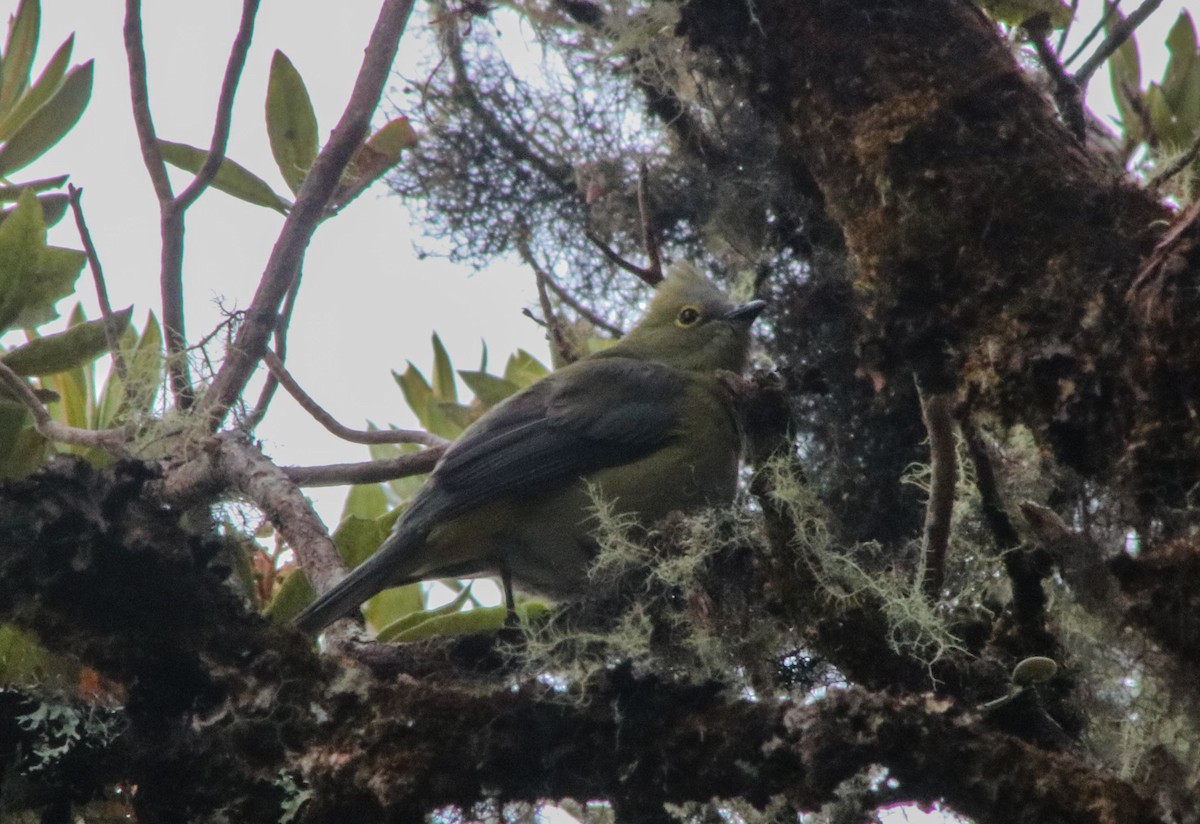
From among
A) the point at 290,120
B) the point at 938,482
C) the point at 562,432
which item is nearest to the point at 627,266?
the point at 562,432

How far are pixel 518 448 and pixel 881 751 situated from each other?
7.86 feet

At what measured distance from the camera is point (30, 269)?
3.35 metres

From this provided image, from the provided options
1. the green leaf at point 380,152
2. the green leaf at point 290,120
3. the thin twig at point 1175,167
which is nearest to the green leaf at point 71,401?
the green leaf at point 290,120

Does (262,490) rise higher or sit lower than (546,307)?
lower

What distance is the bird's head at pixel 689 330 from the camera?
15.8ft

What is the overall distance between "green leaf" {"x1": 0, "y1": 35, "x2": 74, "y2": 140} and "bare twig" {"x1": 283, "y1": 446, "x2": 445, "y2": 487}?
1.34m

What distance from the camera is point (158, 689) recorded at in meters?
2.57

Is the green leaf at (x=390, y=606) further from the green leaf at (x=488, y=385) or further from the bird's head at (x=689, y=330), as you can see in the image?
the bird's head at (x=689, y=330)

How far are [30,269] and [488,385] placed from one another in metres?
2.08

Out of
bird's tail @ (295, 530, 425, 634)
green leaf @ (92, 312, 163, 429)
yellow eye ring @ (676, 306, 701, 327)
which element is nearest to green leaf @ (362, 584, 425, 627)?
bird's tail @ (295, 530, 425, 634)

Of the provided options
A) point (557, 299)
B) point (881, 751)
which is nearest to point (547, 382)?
point (557, 299)

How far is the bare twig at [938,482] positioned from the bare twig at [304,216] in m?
1.88

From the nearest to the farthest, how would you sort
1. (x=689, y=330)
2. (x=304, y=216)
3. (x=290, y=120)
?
(x=304, y=216)
(x=290, y=120)
(x=689, y=330)

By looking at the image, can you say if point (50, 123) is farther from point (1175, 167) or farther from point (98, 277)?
point (1175, 167)
